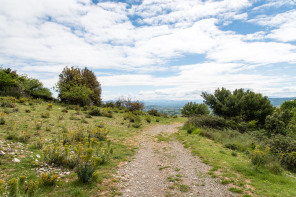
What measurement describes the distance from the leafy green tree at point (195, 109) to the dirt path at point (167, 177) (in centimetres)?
2107

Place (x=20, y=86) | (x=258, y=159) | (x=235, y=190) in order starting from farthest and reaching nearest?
(x=20, y=86) < (x=258, y=159) < (x=235, y=190)

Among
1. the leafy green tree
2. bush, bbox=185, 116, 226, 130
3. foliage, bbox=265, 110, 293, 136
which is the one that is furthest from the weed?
the leafy green tree

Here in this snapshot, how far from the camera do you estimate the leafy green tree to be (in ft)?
101

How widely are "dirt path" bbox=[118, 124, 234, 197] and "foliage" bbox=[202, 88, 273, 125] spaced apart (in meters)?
16.5

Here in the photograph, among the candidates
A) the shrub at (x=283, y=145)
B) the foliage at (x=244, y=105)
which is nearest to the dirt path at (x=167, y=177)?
the shrub at (x=283, y=145)

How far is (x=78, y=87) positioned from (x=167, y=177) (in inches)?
1021

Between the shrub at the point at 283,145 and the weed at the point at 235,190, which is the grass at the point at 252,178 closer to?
the weed at the point at 235,190

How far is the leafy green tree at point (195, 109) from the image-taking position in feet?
101

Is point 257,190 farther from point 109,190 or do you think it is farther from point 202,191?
point 109,190

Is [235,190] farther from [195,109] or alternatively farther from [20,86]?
[20,86]

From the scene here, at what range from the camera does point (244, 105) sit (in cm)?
2333

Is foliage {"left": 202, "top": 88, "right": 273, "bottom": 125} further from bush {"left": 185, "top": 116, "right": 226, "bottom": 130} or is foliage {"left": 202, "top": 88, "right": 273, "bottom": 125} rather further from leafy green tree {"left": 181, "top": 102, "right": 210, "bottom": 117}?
leafy green tree {"left": 181, "top": 102, "right": 210, "bottom": 117}

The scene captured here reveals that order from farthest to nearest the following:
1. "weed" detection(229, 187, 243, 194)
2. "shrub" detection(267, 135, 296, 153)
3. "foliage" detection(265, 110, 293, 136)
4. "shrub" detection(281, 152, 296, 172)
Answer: "foliage" detection(265, 110, 293, 136)
"shrub" detection(267, 135, 296, 153)
"shrub" detection(281, 152, 296, 172)
"weed" detection(229, 187, 243, 194)

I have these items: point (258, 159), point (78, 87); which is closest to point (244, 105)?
point (258, 159)
